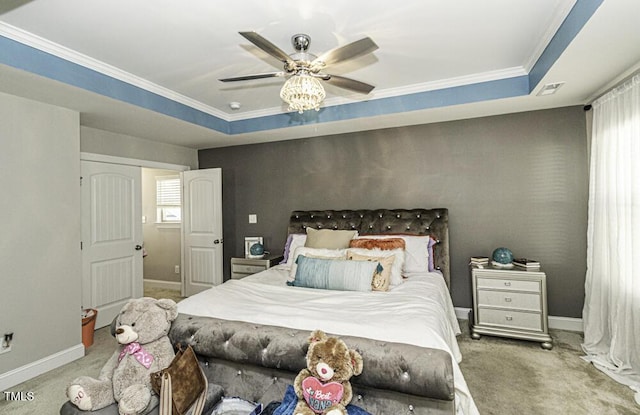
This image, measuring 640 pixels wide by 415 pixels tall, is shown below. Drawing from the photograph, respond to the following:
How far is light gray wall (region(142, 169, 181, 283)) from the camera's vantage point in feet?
18.7

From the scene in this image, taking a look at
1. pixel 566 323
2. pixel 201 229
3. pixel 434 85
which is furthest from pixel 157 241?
pixel 566 323

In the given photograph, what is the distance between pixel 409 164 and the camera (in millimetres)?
3922

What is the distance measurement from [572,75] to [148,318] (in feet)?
11.3

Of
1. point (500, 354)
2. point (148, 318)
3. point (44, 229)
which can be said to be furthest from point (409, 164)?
point (44, 229)

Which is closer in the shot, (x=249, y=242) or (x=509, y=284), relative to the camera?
(x=509, y=284)

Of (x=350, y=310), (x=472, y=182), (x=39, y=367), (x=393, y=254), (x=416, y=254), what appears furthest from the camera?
(x=472, y=182)

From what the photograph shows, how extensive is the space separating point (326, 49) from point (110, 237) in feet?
11.1

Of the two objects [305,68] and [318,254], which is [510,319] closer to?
[318,254]

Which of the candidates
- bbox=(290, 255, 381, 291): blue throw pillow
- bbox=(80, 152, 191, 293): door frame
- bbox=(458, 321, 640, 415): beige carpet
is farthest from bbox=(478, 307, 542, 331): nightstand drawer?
bbox=(80, 152, 191, 293): door frame

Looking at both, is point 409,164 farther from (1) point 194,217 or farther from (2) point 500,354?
(1) point 194,217

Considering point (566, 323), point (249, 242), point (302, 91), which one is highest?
point (302, 91)

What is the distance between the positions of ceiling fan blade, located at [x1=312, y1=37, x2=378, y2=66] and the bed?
1.55 meters

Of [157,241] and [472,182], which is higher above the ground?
[472,182]

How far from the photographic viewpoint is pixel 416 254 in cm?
334
